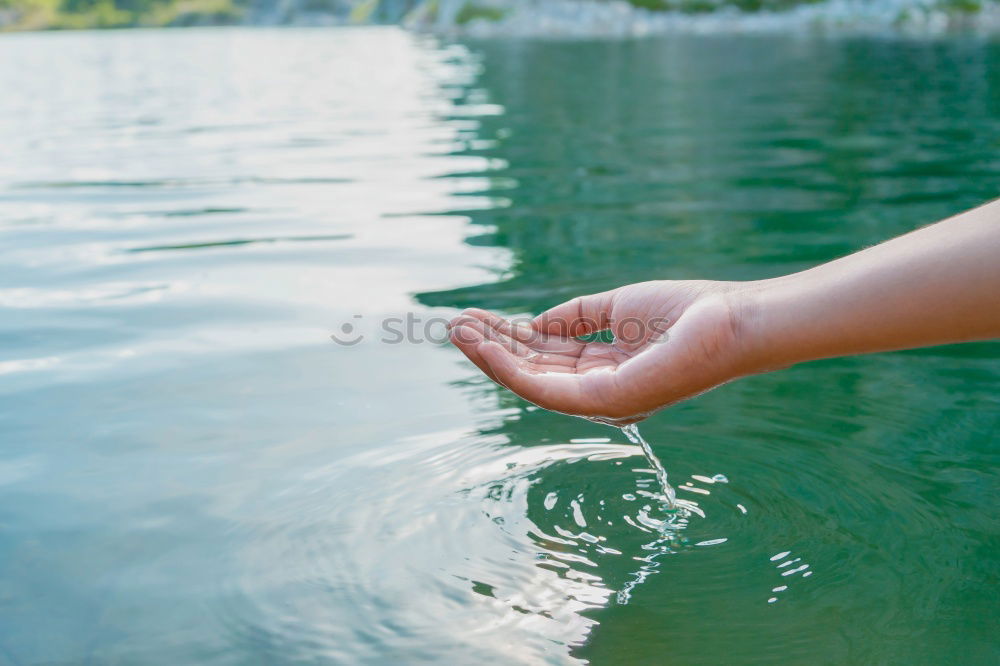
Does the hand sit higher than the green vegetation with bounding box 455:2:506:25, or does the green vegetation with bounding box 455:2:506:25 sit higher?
the green vegetation with bounding box 455:2:506:25

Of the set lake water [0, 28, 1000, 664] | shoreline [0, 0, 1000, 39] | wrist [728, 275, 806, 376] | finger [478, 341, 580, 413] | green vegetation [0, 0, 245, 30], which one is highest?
green vegetation [0, 0, 245, 30]

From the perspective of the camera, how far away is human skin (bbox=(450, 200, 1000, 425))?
2213 mm

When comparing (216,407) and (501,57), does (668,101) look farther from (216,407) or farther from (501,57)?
(501,57)

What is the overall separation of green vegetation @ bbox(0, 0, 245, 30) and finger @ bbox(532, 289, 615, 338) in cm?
13196

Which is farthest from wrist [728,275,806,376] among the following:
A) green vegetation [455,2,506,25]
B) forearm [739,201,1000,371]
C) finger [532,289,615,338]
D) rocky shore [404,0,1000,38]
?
green vegetation [455,2,506,25]

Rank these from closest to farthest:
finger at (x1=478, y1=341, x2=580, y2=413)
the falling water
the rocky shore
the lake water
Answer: the lake water
finger at (x1=478, y1=341, x2=580, y2=413)
the falling water
the rocky shore

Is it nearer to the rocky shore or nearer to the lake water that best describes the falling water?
the lake water

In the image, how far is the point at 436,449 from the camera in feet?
11.0

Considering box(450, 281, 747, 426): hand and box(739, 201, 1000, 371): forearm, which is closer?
box(739, 201, 1000, 371): forearm

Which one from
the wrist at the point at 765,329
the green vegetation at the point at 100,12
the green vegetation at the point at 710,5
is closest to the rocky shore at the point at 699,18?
the green vegetation at the point at 710,5

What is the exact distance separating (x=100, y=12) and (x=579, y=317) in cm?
15434

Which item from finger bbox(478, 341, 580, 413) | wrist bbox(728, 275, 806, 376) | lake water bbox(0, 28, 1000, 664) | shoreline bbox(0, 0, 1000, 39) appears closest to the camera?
lake water bbox(0, 28, 1000, 664)

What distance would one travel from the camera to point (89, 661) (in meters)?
2.28

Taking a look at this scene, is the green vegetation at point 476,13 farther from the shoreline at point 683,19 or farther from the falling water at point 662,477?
the falling water at point 662,477
